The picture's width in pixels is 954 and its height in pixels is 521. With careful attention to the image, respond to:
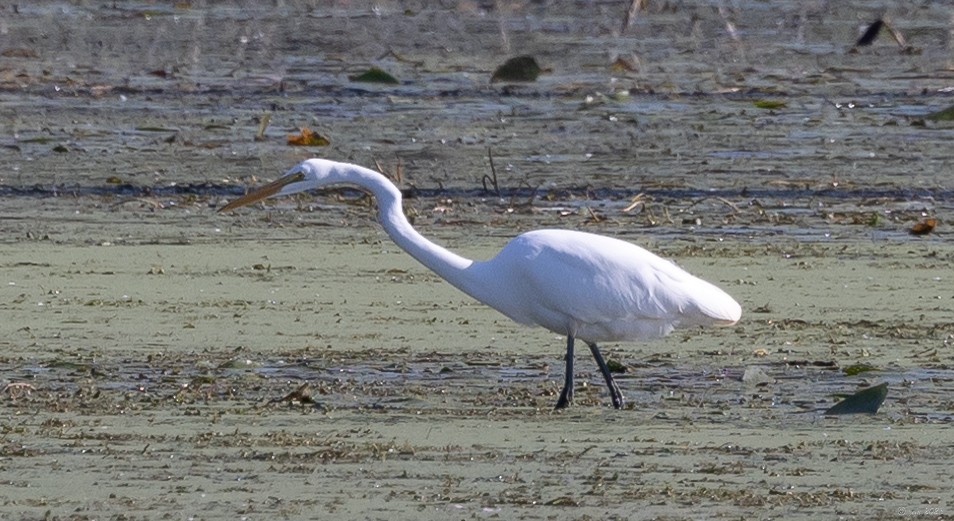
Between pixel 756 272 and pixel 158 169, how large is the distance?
4.78 m

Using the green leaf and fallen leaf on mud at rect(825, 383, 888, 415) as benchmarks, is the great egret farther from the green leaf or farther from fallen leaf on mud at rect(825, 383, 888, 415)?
fallen leaf on mud at rect(825, 383, 888, 415)

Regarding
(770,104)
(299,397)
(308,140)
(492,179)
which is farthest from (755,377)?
(770,104)

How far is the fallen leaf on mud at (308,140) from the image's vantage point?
13.6 metres

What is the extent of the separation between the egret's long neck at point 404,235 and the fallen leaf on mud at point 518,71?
10.0 metres

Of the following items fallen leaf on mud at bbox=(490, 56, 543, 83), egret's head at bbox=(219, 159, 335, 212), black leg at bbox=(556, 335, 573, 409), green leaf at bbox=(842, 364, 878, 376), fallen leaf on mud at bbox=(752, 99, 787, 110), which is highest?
fallen leaf on mud at bbox=(490, 56, 543, 83)

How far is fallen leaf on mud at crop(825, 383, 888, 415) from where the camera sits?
6.41 m

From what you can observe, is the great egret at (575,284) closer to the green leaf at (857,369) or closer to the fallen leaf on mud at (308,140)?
the green leaf at (857,369)

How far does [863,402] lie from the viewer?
6.43m

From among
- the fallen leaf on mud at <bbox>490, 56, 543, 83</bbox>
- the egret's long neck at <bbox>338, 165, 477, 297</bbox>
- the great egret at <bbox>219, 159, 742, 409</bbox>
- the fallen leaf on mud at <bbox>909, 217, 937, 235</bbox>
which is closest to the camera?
the great egret at <bbox>219, 159, 742, 409</bbox>

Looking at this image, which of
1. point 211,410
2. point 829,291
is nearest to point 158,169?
point 829,291

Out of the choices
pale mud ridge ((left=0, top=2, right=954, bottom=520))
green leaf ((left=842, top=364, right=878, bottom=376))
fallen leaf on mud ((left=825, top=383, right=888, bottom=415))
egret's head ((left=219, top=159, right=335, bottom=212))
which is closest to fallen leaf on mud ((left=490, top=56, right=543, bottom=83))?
pale mud ridge ((left=0, top=2, right=954, bottom=520))

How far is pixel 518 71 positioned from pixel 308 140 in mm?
3754

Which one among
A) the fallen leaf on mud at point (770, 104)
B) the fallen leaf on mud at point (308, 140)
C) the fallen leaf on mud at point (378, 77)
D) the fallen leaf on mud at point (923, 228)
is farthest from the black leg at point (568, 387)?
the fallen leaf on mud at point (378, 77)

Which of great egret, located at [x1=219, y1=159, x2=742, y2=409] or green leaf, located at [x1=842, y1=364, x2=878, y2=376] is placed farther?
green leaf, located at [x1=842, y1=364, x2=878, y2=376]
